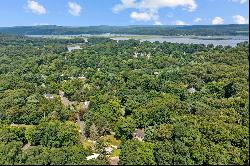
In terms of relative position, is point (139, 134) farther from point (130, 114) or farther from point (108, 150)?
point (130, 114)

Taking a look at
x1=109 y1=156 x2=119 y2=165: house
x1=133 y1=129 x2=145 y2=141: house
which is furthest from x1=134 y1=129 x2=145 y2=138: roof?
x1=109 y1=156 x2=119 y2=165: house

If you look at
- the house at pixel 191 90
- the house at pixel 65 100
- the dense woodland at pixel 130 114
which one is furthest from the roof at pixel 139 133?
the house at pixel 191 90

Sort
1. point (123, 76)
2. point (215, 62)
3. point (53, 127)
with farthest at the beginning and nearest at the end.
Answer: point (215, 62), point (123, 76), point (53, 127)

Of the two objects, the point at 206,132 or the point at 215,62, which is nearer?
the point at 206,132

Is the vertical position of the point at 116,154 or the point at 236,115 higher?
the point at 236,115

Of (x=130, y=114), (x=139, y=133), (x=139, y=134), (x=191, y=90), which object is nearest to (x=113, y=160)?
(x=139, y=134)

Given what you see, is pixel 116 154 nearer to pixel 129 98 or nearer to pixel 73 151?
pixel 73 151

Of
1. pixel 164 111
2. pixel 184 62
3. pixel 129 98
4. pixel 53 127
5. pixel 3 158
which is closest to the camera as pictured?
pixel 3 158

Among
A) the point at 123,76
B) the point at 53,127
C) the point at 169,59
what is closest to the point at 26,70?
the point at 123,76
